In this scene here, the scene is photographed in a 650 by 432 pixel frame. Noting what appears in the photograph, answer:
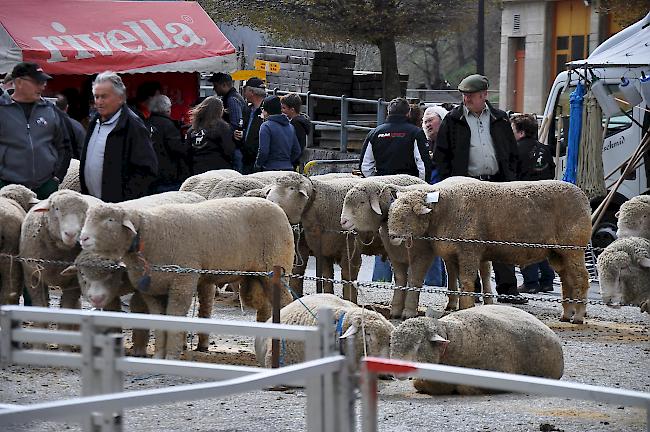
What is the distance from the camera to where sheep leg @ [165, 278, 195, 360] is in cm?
827

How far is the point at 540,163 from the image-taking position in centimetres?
1284

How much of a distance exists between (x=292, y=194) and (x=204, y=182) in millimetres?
850

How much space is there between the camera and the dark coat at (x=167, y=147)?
39.6 ft

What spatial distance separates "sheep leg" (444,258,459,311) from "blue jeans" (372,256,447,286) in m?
1.32

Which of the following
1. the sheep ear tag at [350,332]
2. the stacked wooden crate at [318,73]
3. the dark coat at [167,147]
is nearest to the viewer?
the sheep ear tag at [350,332]

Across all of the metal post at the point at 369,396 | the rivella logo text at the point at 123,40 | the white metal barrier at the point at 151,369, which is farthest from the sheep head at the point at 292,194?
the metal post at the point at 369,396

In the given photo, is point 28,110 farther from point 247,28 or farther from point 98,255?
point 247,28

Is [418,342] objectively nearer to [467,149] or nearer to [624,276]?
[624,276]

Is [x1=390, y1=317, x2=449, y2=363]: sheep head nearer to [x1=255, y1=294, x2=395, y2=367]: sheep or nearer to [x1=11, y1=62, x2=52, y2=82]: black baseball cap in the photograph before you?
[x1=255, y1=294, x2=395, y2=367]: sheep

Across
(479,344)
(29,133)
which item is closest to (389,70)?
(29,133)

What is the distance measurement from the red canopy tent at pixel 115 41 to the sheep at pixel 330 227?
478cm

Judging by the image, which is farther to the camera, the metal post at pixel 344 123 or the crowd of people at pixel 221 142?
the metal post at pixel 344 123

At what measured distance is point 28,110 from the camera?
9656mm

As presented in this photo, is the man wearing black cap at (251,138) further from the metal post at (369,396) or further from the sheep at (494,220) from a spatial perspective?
the metal post at (369,396)
